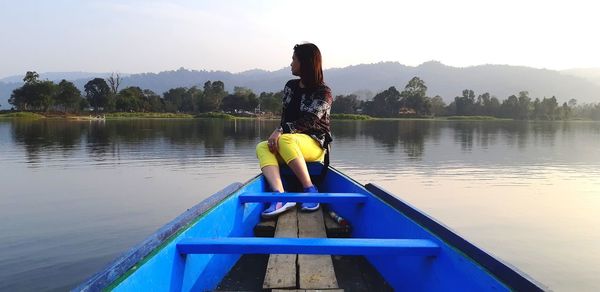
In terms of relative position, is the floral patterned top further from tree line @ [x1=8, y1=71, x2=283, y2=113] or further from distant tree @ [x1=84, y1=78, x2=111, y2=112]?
distant tree @ [x1=84, y1=78, x2=111, y2=112]

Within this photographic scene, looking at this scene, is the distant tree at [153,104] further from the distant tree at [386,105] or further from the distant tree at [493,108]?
the distant tree at [493,108]

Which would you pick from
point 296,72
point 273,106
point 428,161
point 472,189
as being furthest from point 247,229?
point 273,106

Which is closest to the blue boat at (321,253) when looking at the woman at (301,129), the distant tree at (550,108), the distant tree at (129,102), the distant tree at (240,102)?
the woman at (301,129)

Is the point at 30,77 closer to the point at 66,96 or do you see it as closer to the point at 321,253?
the point at 66,96

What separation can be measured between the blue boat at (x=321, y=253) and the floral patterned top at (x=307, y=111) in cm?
133

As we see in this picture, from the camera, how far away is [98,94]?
116m

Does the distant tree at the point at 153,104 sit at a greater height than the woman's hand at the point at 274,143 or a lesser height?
greater

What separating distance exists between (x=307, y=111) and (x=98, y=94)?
407 ft

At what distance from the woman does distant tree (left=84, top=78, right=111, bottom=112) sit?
391ft

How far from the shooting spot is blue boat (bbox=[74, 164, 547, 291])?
1.89 metres

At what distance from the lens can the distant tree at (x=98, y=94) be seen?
11394 centimetres

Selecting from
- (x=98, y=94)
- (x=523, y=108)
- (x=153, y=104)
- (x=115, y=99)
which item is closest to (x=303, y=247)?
(x=115, y=99)

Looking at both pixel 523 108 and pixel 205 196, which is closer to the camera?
pixel 205 196

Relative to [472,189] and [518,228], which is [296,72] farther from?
[472,189]
